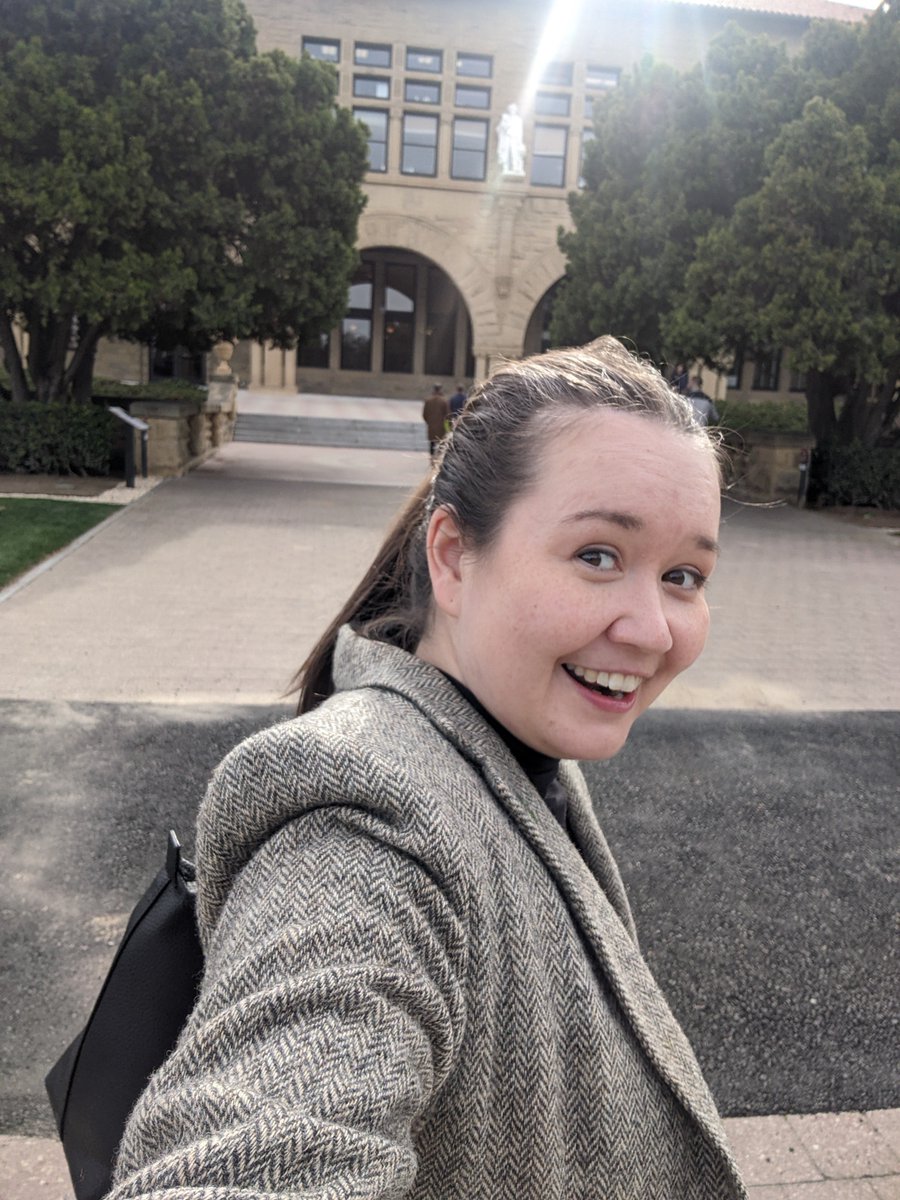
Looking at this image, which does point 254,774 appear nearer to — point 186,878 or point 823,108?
point 186,878

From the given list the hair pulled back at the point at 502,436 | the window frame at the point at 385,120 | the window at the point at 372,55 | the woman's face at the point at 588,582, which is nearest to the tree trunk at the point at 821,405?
the hair pulled back at the point at 502,436

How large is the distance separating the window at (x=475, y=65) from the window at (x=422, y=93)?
94 cm

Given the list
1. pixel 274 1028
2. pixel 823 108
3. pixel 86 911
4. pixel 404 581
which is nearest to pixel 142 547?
pixel 86 911

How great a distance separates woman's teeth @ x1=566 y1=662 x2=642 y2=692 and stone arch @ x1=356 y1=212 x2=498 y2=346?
1245 inches

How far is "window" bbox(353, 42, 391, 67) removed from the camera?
31312 millimetres

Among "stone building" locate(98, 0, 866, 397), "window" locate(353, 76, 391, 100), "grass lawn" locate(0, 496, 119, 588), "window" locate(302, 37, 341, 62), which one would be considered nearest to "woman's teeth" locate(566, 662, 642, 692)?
"grass lawn" locate(0, 496, 119, 588)

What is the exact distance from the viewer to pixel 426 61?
31.7 metres

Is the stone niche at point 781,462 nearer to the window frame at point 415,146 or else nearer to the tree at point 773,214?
the tree at point 773,214

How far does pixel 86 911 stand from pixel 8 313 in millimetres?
12543

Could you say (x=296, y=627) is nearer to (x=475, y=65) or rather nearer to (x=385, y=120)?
(x=385, y=120)

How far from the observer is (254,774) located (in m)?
0.97

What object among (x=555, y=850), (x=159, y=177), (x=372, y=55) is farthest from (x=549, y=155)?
(x=555, y=850)

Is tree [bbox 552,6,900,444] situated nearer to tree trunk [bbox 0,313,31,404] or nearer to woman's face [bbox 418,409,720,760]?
tree trunk [bbox 0,313,31,404]

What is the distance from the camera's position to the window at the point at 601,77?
1261 inches
